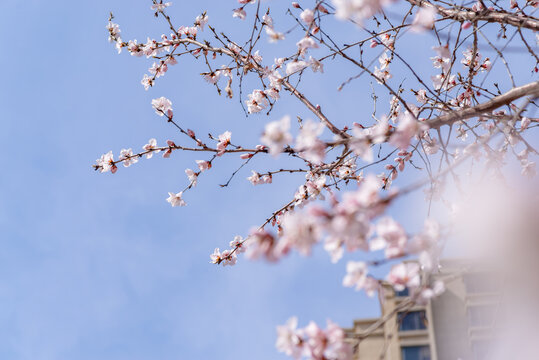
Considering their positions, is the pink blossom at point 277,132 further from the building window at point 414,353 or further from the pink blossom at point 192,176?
the building window at point 414,353

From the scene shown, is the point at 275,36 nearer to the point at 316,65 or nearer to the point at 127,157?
the point at 316,65

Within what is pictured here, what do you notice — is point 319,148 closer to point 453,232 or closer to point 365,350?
point 453,232

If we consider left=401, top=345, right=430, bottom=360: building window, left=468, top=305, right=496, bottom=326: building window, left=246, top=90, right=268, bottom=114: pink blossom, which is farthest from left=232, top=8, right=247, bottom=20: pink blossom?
→ left=468, top=305, right=496, bottom=326: building window

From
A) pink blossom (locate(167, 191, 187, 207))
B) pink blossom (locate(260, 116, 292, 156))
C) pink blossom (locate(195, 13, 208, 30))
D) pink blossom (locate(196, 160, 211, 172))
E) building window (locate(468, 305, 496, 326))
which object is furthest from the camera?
building window (locate(468, 305, 496, 326))

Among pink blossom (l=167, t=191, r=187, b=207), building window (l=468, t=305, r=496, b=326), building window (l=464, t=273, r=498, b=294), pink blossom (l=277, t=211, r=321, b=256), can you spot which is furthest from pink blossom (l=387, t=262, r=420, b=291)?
building window (l=468, t=305, r=496, b=326)

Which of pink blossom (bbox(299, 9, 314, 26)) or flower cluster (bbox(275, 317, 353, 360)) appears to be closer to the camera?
flower cluster (bbox(275, 317, 353, 360))

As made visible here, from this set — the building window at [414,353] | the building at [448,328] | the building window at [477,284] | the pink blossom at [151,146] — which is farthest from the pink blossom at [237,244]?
the building window at [477,284]

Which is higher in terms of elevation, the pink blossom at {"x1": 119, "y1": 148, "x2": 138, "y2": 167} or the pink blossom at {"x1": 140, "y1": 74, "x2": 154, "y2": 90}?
the pink blossom at {"x1": 140, "y1": 74, "x2": 154, "y2": 90}

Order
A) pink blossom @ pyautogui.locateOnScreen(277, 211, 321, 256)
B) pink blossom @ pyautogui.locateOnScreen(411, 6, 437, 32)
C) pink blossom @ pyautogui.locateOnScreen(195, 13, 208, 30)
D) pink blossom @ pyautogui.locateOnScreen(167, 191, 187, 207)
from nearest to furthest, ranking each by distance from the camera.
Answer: pink blossom @ pyautogui.locateOnScreen(277, 211, 321, 256) → pink blossom @ pyautogui.locateOnScreen(411, 6, 437, 32) → pink blossom @ pyautogui.locateOnScreen(167, 191, 187, 207) → pink blossom @ pyautogui.locateOnScreen(195, 13, 208, 30)

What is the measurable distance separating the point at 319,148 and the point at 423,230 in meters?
0.57

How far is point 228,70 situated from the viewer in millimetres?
3934

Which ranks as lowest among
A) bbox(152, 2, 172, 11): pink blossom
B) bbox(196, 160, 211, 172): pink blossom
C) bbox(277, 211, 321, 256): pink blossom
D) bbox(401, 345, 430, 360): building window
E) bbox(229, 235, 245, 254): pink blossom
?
bbox(277, 211, 321, 256): pink blossom

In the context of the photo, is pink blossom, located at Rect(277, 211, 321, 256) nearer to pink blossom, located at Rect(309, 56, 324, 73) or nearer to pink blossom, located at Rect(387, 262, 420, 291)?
pink blossom, located at Rect(387, 262, 420, 291)

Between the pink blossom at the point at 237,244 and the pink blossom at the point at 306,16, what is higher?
the pink blossom at the point at 306,16
